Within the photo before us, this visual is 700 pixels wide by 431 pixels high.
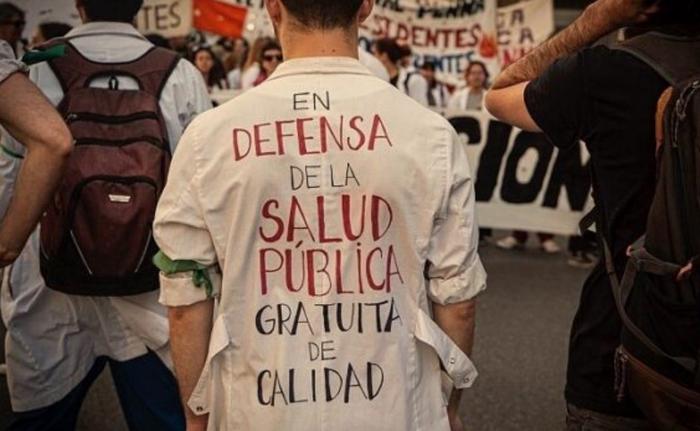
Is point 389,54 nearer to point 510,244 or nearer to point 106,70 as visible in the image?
point 510,244

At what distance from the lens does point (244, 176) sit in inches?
56.5

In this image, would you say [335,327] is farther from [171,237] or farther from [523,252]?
[523,252]

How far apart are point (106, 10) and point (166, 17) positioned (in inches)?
211

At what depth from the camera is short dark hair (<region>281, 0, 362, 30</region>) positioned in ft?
4.72

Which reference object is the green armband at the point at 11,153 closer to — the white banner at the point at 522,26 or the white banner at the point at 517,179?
the white banner at the point at 517,179

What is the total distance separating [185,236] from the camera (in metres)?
1.50

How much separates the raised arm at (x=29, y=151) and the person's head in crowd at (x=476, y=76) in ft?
21.3

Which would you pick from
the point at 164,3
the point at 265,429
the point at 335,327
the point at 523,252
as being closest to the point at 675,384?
the point at 335,327

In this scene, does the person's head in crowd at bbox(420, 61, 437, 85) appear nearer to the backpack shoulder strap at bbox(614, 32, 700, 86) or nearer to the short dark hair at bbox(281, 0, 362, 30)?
the backpack shoulder strap at bbox(614, 32, 700, 86)

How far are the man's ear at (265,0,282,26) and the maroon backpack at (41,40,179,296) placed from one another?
0.88 metres

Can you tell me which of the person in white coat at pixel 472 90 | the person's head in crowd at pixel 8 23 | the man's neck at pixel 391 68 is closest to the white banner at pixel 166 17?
the man's neck at pixel 391 68

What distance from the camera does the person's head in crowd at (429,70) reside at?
8.43m

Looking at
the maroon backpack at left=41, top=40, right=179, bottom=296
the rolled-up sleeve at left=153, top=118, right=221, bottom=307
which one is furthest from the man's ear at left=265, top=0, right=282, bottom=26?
the maroon backpack at left=41, top=40, right=179, bottom=296

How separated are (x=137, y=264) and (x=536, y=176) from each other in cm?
482
